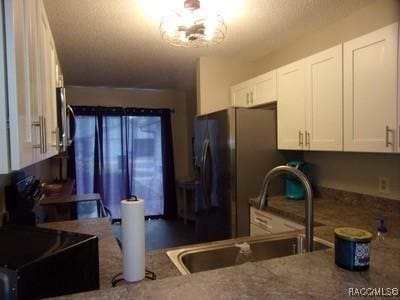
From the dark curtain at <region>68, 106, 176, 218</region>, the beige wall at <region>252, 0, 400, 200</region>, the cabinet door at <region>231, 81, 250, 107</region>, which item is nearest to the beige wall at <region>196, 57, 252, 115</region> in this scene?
Answer: the cabinet door at <region>231, 81, 250, 107</region>

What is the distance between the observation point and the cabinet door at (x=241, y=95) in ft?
10.3

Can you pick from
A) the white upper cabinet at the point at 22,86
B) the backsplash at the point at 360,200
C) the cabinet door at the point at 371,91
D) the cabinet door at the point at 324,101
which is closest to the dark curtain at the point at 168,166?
the backsplash at the point at 360,200

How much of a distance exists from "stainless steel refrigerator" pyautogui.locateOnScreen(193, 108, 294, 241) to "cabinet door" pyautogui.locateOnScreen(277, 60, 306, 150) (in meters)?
0.11

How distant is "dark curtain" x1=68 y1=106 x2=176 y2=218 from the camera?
4969mm

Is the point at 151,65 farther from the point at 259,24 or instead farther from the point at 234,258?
the point at 234,258

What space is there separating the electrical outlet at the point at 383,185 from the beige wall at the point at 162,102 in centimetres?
382

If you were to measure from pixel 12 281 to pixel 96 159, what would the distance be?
14.6 ft

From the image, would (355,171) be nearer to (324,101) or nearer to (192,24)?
(324,101)

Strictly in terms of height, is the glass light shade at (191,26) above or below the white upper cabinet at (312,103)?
above

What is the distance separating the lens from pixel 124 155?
16.9ft

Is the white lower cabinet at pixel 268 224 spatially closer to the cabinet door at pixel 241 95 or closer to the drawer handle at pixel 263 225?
the drawer handle at pixel 263 225

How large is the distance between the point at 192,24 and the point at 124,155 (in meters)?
3.46

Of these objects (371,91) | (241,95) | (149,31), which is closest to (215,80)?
(241,95)

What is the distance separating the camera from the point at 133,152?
5.24 m
